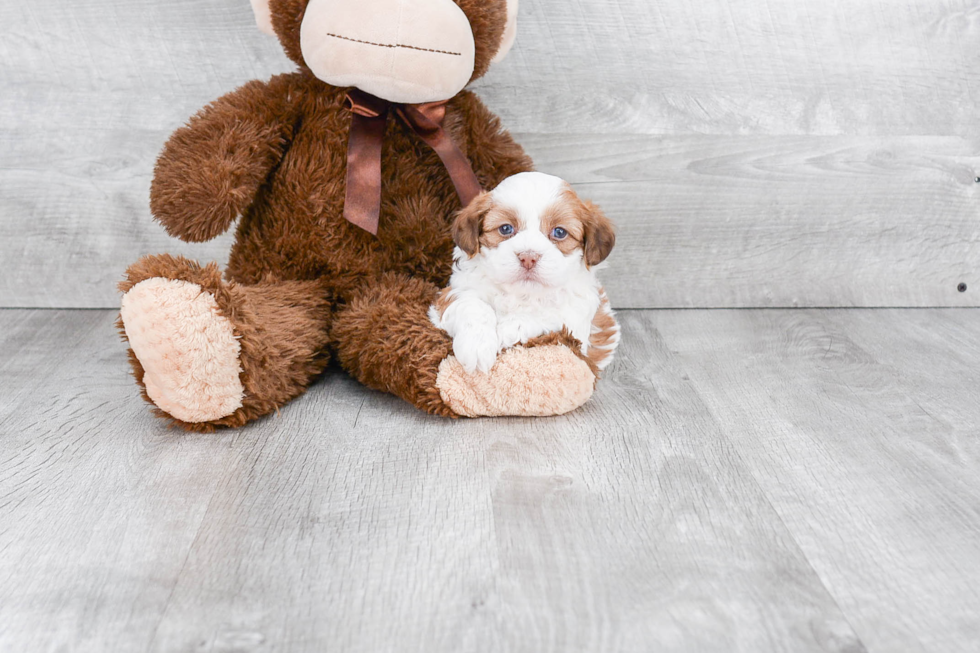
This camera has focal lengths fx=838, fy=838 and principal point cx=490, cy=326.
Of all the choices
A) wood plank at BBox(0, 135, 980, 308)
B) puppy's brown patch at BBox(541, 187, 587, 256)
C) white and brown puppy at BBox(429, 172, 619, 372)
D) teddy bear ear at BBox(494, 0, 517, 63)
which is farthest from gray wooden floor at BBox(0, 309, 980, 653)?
teddy bear ear at BBox(494, 0, 517, 63)

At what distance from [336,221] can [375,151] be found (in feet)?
0.40

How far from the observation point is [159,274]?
105 cm

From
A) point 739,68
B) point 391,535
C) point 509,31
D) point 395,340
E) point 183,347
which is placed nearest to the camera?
point 391,535

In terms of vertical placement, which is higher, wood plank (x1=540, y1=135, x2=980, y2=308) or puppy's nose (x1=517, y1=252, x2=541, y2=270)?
puppy's nose (x1=517, y1=252, x2=541, y2=270)

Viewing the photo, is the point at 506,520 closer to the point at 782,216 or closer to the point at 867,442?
A: the point at 867,442

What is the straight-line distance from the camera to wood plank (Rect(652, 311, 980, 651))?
31.7 inches

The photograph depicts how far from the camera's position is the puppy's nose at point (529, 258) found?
1.09 m

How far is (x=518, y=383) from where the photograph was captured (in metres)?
1.12

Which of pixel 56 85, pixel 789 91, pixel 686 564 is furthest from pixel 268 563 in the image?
pixel 789 91

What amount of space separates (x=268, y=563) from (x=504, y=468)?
31 centimetres

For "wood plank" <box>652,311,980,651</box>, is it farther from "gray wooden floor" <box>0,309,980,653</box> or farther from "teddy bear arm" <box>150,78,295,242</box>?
"teddy bear arm" <box>150,78,295,242</box>

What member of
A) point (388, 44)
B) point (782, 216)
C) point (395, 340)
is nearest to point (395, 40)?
point (388, 44)

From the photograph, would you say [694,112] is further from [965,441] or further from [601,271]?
[965,441]

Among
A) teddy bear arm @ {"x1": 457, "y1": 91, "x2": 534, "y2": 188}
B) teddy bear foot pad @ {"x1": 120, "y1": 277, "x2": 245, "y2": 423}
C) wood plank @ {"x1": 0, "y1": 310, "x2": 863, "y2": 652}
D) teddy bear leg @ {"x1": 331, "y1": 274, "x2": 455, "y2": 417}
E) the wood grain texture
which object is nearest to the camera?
wood plank @ {"x1": 0, "y1": 310, "x2": 863, "y2": 652}
